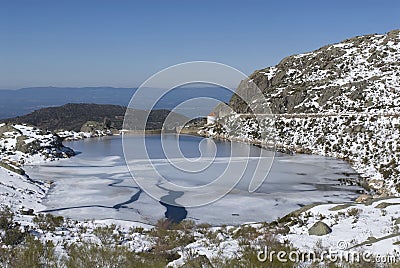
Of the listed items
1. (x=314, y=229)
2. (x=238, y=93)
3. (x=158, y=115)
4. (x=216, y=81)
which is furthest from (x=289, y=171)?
(x=158, y=115)

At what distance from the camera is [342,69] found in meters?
54.1

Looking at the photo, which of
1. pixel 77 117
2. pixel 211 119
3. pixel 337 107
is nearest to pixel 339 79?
pixel 337 107

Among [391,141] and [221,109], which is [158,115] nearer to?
[221,109]

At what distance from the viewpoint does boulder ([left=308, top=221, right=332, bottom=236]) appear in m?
8.71

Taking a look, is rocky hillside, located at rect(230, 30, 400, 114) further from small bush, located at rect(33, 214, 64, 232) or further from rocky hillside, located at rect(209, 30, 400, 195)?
small bush, located at rect(33, 214, 64, 232)

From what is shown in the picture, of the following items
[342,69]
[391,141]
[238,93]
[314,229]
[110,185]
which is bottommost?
[110,185]

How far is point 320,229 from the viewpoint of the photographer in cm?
881

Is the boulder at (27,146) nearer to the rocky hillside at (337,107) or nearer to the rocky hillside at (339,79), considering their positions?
the rocky hillside at (337,107)

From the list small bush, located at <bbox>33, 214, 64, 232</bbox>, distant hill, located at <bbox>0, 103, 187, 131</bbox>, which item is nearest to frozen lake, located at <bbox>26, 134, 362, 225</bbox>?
small bush, located at <bbox>33, 214, 64, 232</bbox>

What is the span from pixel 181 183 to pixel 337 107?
2910 cm

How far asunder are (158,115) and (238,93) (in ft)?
80.8

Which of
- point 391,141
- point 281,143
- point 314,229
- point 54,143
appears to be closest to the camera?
point 314,229

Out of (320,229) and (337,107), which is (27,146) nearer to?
(320,229)

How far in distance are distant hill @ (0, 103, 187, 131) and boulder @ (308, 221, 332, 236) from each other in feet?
163
